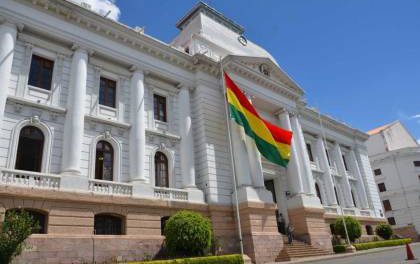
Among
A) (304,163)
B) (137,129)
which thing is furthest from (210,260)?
(304,163)

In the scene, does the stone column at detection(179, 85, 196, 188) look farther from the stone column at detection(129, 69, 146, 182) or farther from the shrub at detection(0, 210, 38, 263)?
the shrub at detection(0, 210, 38, 263)

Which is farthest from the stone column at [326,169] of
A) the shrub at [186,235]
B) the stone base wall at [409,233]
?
the shrub at [186,235]

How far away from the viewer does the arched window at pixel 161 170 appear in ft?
70.4

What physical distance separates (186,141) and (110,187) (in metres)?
6.49

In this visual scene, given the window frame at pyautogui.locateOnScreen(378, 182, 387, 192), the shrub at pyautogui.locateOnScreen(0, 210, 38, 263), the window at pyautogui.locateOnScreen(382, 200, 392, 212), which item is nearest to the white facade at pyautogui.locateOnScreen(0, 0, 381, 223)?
the shrub at pyautogui.locateOnScreen(0, 210, 38, 263)

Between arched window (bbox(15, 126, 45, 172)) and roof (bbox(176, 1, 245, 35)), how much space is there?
20696 millimetres

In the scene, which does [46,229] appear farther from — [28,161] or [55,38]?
[55,38]

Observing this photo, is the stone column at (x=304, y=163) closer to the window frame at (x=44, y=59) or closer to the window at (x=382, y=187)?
the window frame at (x=44, y=59)

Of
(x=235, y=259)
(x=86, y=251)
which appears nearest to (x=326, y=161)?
(x=235, y=259)

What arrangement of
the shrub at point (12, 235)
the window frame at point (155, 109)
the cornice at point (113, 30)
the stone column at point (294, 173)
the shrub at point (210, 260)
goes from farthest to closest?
the stone column at point (294, 173) < the window frame at point (155, 109) < the cornice at point (113, 30) < the shrub at point (210, 260) < the shrub at point (12, 235)

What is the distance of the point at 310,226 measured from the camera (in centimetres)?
2628

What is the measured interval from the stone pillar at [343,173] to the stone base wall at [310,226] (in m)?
11.2

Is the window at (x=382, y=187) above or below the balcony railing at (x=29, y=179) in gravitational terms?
above

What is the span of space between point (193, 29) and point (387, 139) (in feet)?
141
